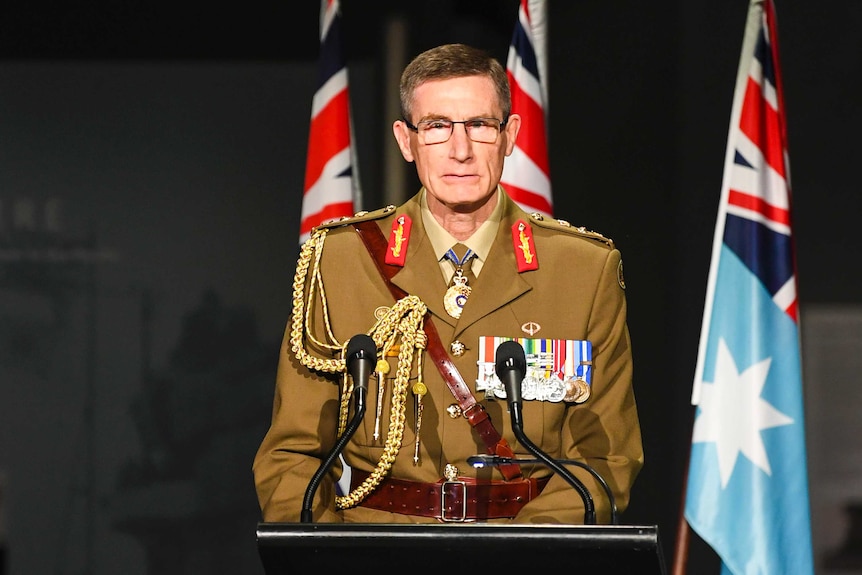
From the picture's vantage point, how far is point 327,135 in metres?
3.83

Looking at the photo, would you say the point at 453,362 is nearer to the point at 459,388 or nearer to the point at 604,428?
the point at 459,388

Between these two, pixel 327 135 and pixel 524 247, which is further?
pixel 327 135

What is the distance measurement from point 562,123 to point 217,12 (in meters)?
1.19

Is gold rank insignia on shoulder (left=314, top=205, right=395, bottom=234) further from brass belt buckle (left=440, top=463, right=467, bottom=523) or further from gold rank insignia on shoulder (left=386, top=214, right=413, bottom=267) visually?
brass belt buckle (left=440, top=463, right=467, bottom=523)

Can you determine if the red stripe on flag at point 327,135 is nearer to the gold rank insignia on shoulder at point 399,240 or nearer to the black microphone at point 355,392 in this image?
the gold rank insignia on shoulder at point 399,240

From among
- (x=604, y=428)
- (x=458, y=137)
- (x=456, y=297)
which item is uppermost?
(x=458, y=137)

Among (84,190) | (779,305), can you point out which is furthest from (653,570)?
(84,190)

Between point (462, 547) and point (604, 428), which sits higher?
point (604, 428)

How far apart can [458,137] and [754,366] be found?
172cm

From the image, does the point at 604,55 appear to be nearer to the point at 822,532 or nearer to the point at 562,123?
the point at 562,123

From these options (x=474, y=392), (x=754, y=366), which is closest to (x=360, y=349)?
(x=474, y=392)

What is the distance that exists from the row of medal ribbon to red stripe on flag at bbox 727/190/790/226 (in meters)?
1.61

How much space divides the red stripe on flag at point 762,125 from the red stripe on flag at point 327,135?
43.7 inches

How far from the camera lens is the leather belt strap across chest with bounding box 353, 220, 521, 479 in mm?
2021
